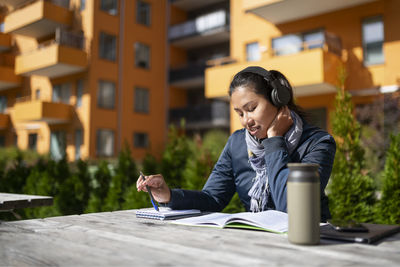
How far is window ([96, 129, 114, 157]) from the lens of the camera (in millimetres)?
17859

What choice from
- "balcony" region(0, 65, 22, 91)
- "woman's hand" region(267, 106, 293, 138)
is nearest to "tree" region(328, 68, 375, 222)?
"woman's hand" region(267, 106, 293, 138)

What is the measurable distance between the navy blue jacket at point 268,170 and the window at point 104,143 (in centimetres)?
1571

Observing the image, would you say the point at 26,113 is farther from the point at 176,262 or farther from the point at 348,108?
the point at 176,262

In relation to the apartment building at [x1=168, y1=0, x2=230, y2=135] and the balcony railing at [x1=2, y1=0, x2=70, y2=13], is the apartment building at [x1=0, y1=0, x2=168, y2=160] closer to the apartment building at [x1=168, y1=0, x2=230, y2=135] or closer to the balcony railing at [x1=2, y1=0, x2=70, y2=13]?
the balcony railing at [x1=2, y1=0, x2=70, y2=13]

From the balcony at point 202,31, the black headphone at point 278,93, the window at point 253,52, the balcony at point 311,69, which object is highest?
the balcony at point 202,31

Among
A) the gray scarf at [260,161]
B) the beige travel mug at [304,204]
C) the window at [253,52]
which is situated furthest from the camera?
the window at [253,52]

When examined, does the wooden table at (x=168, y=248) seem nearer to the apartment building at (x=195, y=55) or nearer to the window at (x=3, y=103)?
the apartment building at (x=195, y=55)

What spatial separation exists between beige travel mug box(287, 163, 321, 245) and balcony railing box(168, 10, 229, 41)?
17.4 metres

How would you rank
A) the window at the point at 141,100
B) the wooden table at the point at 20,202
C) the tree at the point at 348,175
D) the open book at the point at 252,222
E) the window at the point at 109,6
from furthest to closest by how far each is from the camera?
the window at the point at 141,100 → the window at the point at 109,6 → the tree at the point at 348,175 → the wooden table at the point at 20,202 → the open book at the point at 252,222

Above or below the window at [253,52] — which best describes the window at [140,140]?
below

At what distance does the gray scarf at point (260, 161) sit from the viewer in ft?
7.52

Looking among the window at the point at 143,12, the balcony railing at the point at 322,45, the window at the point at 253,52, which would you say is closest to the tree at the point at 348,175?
the balcony railing at the point at 322,45

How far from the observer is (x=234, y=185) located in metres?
2.79

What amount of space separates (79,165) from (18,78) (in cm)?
1758
